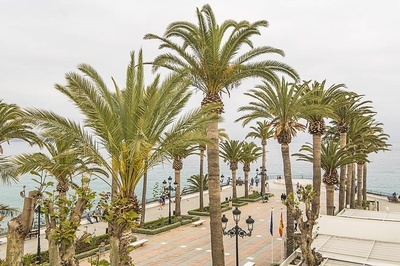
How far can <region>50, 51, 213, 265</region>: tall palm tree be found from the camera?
32.9 feet

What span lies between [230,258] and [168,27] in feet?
40.6

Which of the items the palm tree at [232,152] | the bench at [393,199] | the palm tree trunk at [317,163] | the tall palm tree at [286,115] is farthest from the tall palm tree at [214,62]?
the bench at [393,199]

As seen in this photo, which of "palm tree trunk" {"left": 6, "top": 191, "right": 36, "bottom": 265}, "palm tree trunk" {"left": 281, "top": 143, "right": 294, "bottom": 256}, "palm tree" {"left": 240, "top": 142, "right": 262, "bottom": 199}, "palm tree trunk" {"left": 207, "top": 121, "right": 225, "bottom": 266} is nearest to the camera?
"palm tree trunk" {"left": 6, "top": 191, "right": 36, "bottom": 265}

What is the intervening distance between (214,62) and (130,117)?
458 cm

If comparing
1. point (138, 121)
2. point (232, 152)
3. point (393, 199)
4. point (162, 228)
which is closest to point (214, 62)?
point (138, 121)

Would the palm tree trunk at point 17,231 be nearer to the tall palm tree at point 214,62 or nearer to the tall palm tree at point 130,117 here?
the tall palm tree at point 130,117

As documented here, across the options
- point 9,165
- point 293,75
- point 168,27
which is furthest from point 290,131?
point 9,165

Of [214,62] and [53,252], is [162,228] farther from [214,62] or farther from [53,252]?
[53,252]

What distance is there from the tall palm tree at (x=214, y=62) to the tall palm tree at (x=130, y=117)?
2.23 m

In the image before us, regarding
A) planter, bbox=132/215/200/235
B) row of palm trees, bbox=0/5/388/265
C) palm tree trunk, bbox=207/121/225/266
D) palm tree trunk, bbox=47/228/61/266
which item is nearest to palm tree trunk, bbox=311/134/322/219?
row of palm trees, bbox=0/5/388/265

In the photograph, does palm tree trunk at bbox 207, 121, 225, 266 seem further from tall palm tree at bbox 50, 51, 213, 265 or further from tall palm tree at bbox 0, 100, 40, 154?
tall palm tree at bbox 0, 100, 40, 154

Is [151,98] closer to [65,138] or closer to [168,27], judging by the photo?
[65,138]

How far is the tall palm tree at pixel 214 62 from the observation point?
1308cm

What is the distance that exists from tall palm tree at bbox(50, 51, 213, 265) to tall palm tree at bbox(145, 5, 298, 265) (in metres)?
2.23
